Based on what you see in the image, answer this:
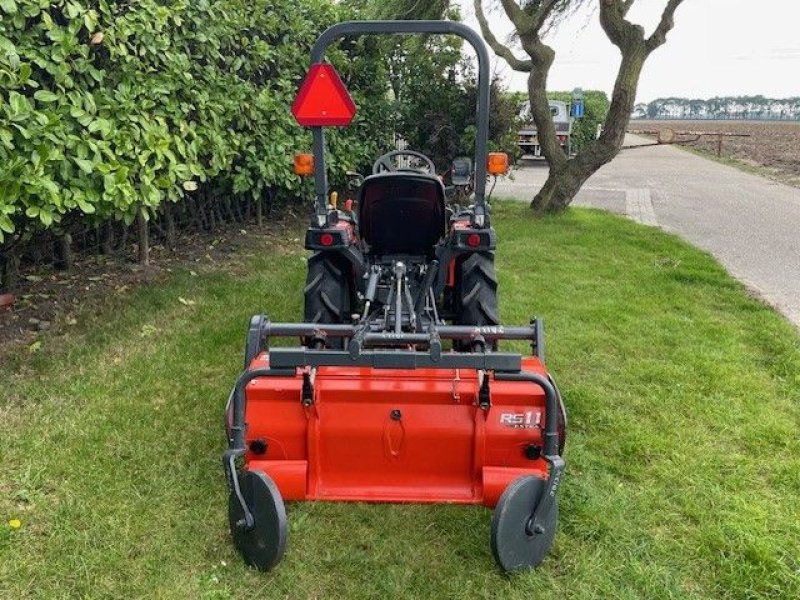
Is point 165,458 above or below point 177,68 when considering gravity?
below

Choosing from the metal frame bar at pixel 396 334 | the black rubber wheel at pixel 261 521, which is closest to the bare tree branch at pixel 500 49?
the metal frame bar at pixel 396 334

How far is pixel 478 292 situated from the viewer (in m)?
3.61

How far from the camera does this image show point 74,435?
3.19 m

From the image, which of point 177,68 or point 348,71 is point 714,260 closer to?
point 348,71

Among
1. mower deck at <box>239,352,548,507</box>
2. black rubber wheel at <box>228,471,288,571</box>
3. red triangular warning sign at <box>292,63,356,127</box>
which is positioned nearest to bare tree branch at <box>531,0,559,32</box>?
red triangular warning sign at <box>292,63,356,127</box>

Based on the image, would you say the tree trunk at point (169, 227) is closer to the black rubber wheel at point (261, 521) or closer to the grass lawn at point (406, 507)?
the grass lawn at point (406, 507)

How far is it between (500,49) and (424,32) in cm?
729

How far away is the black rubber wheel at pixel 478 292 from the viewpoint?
359 cm

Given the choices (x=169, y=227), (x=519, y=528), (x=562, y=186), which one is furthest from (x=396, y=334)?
(x=562, y=186)

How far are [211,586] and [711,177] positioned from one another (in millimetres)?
16722

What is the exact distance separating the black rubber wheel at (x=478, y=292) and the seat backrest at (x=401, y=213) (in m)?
0.23

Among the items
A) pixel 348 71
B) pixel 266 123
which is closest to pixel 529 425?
pixel 266 123

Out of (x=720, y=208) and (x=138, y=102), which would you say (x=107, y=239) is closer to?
(x=138, y=102)

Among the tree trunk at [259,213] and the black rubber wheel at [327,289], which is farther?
the tree trunk at [259,213]
